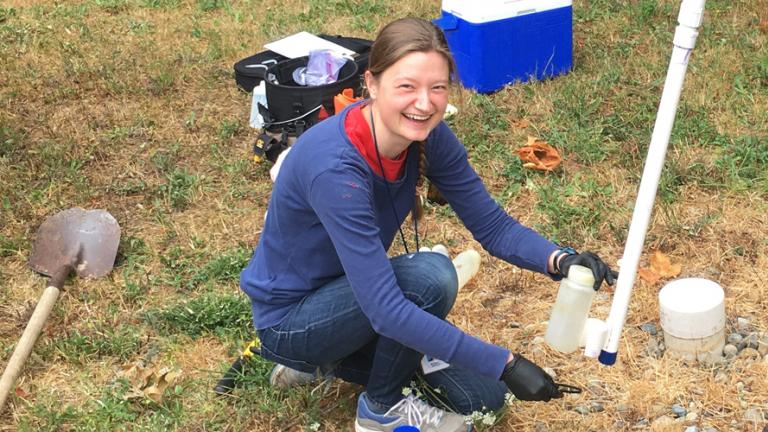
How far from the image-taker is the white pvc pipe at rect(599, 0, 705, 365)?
6.44 ft

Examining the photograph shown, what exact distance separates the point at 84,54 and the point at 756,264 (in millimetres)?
4125

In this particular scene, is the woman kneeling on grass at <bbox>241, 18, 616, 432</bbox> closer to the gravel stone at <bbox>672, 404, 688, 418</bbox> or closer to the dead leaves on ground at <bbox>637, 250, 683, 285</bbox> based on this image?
the gravel stone at <bbox>672, 404, 688, 418</bbox>

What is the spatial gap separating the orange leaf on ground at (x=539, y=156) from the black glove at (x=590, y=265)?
1.49 metres

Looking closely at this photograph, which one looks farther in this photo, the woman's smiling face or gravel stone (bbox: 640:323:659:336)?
gravel stone (bbox: 640:323:659:336)

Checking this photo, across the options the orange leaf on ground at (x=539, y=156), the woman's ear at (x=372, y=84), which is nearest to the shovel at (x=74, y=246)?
the woman's ear at (x=372, y=84)

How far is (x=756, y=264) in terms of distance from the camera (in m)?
3.04

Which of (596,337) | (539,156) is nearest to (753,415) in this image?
(596,337)

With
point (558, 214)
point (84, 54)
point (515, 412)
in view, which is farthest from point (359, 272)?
point (84, 54)

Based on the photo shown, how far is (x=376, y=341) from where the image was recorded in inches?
96.7

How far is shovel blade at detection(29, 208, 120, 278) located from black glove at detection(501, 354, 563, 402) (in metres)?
1.86

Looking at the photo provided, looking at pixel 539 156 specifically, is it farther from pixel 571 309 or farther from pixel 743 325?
pixel 571 309

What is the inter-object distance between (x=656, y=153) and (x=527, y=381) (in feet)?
2.06

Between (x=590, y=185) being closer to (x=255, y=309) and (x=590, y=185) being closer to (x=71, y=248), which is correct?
(x=255, y=309)

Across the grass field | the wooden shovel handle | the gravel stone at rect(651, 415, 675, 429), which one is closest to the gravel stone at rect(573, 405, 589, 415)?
the grass field
